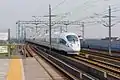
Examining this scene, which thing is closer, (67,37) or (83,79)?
(83,79)

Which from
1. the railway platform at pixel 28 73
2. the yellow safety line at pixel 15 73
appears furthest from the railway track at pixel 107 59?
the yellow safety line at pixel 15 73

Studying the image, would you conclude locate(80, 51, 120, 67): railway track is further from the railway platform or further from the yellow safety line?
the yellow safety line

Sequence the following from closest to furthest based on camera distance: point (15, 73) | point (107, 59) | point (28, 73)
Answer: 1. point (15, 73)
2. point (28, 73)
3. point (107, 59)

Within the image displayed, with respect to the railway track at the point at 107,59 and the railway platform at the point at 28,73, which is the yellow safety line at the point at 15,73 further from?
the railway track at the point at 107,59

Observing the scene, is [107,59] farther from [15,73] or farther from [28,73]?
[15,73]

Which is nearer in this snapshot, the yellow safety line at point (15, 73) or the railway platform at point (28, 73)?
the yellow safety line at point (15, 73)

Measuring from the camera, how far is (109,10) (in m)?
41.6

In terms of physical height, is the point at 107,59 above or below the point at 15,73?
above

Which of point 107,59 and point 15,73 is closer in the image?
point 15,73

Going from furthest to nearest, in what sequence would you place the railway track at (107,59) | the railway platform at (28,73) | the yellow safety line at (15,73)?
the railway track at (107,59), the railway platform at (28,73), the yellow safety line at (15,73)

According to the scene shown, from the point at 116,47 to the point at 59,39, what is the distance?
38.5 ft

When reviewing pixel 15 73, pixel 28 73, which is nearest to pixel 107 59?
pixel 28 73

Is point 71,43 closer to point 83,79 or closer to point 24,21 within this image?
point 83,79

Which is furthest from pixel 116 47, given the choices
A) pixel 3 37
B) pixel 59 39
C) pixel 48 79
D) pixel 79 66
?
pixel 48 79
